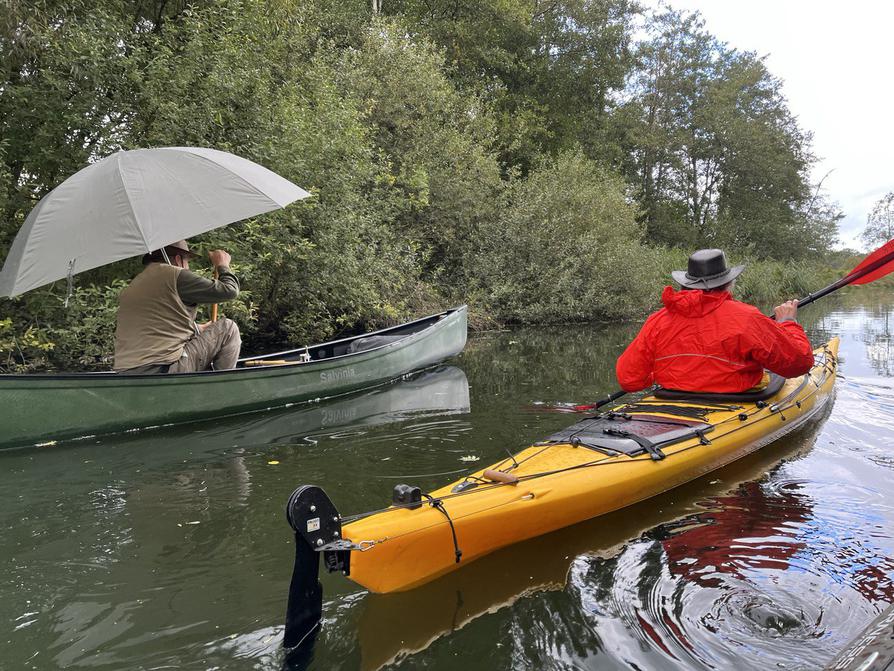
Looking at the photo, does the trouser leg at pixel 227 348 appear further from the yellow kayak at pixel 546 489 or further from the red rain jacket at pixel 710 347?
the red rain jacket at pixel 710 347

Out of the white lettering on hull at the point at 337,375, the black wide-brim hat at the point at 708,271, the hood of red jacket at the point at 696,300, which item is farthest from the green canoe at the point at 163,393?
the black wide-brim hat at the point at 708,271

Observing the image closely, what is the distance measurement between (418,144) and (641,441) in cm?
1337

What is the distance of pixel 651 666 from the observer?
2.26m

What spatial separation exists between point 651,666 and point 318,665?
122 centimetres

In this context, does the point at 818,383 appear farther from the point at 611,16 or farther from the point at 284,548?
the point at 611,16

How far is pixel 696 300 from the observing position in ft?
14.0

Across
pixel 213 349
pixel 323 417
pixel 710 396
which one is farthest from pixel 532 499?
pixel 213 349

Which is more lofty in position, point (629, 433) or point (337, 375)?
point (337, 375)

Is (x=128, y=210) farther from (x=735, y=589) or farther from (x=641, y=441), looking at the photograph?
(x=735, y=589)

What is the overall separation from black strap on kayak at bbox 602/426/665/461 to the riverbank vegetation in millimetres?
6031

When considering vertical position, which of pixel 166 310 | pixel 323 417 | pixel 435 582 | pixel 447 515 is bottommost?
pixel 435 582

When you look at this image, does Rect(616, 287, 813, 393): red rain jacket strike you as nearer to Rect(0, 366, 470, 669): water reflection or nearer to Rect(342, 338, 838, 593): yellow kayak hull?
Rect(342, 338, 838, 593): yellow kayak hull

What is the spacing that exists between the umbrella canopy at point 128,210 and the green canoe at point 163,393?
3.81 feet

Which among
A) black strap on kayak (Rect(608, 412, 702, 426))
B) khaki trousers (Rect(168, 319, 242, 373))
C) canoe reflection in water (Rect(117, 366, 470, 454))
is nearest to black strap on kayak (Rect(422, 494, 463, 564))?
black strap on kayak (Rect(608, 412, 702, 426))
